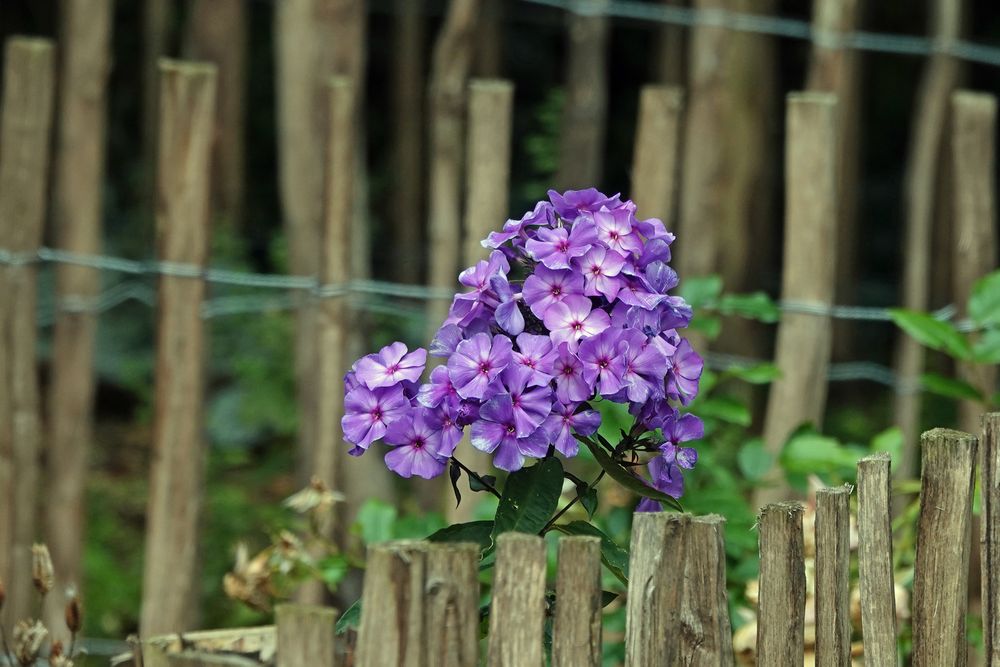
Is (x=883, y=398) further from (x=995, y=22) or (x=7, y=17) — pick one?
(x=7, y=17)

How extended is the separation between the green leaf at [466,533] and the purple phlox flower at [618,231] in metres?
0.31

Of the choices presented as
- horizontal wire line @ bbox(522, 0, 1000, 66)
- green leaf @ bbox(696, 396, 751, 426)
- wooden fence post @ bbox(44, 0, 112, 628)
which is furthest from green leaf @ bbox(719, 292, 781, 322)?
wooden fence post @ bbox(44, 0, 112, 628)

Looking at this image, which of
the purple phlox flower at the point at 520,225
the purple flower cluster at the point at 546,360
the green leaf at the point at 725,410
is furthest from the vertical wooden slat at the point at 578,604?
the green leaf at the point at 725,410

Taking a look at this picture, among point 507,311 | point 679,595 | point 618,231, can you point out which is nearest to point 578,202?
point 618,231

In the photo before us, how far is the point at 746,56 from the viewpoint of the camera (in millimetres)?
3662

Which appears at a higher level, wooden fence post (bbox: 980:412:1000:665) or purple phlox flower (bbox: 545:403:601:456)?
purple phlox flower (bbox: 545:403:601:456)

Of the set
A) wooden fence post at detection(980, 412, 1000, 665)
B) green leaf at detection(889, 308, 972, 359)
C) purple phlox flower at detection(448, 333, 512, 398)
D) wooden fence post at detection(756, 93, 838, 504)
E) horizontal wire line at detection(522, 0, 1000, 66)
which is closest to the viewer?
purple phlox flower at detection(448, 333, 512, 398)

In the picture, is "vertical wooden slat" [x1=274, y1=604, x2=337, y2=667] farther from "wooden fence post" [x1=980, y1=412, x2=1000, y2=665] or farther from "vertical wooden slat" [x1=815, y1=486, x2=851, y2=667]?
"wooden fence post" [x1=980, y1=412, x2=1000, y2=665]

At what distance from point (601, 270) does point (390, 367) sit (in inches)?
9.0

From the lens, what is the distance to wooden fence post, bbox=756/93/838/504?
2354 millimetres

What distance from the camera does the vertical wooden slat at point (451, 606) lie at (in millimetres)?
1137

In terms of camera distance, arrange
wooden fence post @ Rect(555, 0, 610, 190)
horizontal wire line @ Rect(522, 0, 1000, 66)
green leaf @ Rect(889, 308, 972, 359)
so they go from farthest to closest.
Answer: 1. wooden fence post @ Rect(555, 0, 610, 190)
2. horizontal wire line @ Rect(522, 0, 1000, 66)
3. green leaf @ Rect(889, 308, 972, 359)

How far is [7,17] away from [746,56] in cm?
325

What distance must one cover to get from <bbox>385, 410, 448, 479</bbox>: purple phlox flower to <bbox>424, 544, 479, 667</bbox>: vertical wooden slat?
6.1 inches
